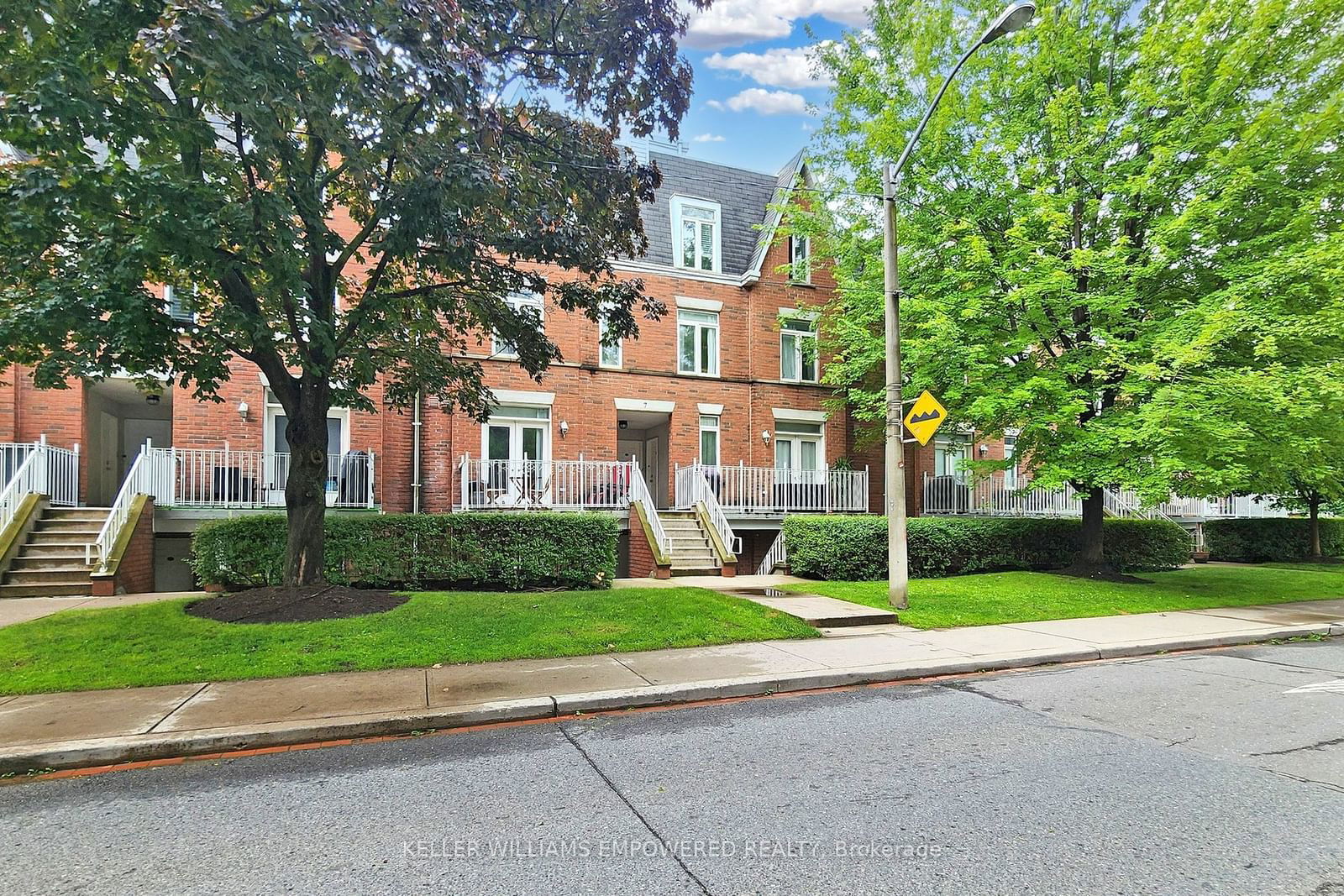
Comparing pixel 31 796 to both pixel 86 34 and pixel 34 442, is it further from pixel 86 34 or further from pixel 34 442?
pixel 34 442

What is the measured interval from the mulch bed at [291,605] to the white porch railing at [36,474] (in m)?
5.09

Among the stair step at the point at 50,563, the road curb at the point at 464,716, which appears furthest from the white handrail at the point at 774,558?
the stair step at the point at 50,563

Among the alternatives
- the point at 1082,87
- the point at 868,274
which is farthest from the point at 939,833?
the point at 1082,87

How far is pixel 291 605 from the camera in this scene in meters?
8.85

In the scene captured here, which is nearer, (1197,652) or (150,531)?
(1197,652)

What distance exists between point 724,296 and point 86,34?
14761 millimetres

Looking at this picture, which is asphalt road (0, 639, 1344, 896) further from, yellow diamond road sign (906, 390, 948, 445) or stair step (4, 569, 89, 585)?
stair step (4, 569, 89, 585)

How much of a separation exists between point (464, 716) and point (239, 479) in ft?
35.1

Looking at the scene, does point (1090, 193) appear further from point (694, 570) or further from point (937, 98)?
point (694, 570)

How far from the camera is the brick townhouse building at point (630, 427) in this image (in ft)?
45.4

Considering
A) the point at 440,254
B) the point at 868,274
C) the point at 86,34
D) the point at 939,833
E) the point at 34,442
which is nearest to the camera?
the point at 939,833

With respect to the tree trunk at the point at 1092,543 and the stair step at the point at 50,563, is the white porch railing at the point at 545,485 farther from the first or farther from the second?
the tree trunk at the point at 1092,543

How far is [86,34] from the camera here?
5641 millimetres

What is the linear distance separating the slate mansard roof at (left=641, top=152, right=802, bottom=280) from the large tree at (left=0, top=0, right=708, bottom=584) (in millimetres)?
8262
